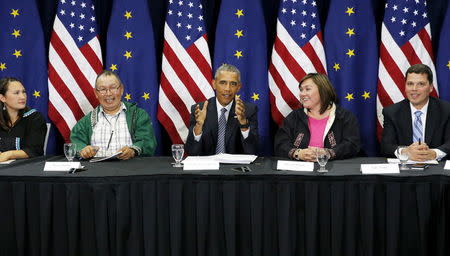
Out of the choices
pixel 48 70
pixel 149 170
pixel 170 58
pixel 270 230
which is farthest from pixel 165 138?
pixel 270 230

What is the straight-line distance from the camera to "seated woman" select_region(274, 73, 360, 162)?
371 centimetres

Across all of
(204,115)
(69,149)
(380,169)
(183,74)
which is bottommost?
(380,169)

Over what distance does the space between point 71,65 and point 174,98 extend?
0.97 meters

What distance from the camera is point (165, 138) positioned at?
4.81 metres

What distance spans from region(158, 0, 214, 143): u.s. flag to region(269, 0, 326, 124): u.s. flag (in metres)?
0.61

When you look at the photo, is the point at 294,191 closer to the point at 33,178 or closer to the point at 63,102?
the point at 33,178

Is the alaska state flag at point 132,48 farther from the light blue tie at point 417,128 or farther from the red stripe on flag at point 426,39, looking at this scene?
the red stripe on flag at point 426,39

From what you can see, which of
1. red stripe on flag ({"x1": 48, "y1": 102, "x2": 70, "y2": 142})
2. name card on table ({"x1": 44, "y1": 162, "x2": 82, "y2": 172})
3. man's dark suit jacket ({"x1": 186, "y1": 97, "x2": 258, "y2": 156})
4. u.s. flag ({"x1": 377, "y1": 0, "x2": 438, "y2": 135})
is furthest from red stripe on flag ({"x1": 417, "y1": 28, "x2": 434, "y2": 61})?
red stripe on flag ({"x1": 48, "y1": 102, "x2": 70, "y2": 142})

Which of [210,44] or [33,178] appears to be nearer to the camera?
[33,178]

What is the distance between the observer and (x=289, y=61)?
443 centimetres

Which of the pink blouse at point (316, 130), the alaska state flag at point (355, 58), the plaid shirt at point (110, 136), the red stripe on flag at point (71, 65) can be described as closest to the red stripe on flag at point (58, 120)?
the red stripe on flag at point (71, 65)

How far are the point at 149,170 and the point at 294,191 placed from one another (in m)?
0.87

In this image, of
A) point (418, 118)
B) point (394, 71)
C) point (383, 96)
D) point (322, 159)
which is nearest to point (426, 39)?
point (394, 71)

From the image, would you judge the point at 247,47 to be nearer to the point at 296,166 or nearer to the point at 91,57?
the point at 91,57
